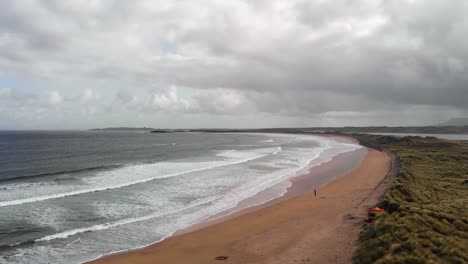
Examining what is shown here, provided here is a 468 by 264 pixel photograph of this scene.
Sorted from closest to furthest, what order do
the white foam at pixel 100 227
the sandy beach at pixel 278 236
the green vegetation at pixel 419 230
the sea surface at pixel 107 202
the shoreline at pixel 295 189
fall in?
1. the green vegetation at pixel 419 230
2. the sandy beach at pixel 278 236
3. the sea surface at pixel 107 202
4. the white foam at pixel 100 227
5. the shoreline at pixel 295 189

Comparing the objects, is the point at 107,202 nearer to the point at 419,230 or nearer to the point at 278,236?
the point at 278,236

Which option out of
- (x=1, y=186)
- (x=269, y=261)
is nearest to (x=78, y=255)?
(x=269, y=261)

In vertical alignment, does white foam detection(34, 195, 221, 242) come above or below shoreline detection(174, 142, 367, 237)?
below

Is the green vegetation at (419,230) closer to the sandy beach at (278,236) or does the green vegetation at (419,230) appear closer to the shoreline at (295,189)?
the sandy beach at (278,236)

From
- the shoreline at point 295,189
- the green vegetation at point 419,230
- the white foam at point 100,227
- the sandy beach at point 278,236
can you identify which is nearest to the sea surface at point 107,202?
the white foam at point 100,227

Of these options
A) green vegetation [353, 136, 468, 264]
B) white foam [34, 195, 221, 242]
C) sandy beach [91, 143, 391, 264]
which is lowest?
white foam [34, 195, 221, 242]

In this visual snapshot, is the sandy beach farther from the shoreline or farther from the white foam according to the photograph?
the white foam

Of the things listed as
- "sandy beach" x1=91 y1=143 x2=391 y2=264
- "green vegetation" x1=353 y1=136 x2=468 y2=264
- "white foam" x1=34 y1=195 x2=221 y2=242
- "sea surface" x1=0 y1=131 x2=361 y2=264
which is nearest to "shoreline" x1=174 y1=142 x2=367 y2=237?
"sandy beach" x1=91 y1=143 x2=391 y2=264

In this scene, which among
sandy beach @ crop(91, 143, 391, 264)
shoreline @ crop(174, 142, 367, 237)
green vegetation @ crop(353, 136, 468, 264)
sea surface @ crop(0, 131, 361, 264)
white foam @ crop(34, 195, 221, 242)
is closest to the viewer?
green vegetation @ crop(353, 136, 468, 264)
